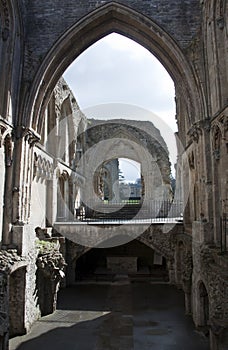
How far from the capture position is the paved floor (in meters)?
7.61

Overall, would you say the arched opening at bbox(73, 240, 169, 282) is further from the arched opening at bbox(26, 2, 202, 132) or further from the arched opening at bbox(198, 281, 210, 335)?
the arched opening at bbox(26, 2, 202, 132)

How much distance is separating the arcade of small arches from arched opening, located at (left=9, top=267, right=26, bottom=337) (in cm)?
3

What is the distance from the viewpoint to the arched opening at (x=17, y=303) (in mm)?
8320

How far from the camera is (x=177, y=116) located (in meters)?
13.7

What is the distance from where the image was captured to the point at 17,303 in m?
8.45

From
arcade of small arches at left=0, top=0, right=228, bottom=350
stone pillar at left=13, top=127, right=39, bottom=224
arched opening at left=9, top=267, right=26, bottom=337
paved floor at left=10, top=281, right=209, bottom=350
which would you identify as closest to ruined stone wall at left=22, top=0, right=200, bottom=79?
arcade of small arches at left=0, top=0, right=228, bottom=350

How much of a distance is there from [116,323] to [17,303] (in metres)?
2.85

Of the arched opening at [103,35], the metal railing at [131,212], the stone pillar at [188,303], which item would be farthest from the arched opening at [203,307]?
the metal railing at [131,212]

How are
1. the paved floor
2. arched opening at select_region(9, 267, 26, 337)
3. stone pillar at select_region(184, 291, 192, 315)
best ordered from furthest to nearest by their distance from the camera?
stone pillar at select_region(184, 291, 192, 315)
arched opening at select_region(9, 267, 26, 337)
the paved floor

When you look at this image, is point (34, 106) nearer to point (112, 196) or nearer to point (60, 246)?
point (60, 246)

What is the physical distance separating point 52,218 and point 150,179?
10.7 meters

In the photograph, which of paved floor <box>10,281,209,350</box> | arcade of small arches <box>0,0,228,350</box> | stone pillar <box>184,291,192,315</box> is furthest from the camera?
stone pillar <box>184,291,192,315</box>

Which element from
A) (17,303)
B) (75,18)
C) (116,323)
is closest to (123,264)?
(116,323)

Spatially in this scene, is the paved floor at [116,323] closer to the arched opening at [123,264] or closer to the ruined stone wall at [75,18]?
the arched opening at [123,264]
